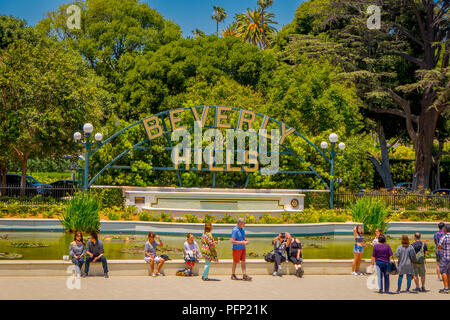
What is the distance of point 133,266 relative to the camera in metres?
13.5

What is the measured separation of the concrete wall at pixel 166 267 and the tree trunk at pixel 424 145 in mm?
28999

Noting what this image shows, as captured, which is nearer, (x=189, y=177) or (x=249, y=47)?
(x=189, y=177)

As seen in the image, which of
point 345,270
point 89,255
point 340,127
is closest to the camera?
point 89,255

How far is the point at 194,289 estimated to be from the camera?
1205cm

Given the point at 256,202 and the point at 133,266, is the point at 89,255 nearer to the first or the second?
the point at 133,266

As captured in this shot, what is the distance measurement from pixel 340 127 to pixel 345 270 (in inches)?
765

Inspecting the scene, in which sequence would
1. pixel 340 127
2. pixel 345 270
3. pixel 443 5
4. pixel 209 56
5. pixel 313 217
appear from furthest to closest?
pixel 209 56 < pixel 443 5 < pixel 340 127 < pixel 313 217 < pixel 345 270

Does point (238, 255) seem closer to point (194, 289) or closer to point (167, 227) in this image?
point (194, 289)

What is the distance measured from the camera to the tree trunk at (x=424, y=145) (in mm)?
42094

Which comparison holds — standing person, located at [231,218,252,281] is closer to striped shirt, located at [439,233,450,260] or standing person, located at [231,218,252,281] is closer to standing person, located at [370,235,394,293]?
standing person, located at [370,235,394,293]

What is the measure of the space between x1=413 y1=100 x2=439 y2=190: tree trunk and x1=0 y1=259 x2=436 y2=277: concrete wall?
→ 29.0 meters

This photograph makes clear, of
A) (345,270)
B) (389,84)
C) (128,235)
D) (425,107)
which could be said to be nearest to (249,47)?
(389,84)

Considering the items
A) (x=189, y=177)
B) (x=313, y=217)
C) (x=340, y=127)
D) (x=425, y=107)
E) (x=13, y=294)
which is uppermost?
(x=425, y=107)

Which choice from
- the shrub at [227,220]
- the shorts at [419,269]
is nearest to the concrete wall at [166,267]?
the shorts at [419,269]
